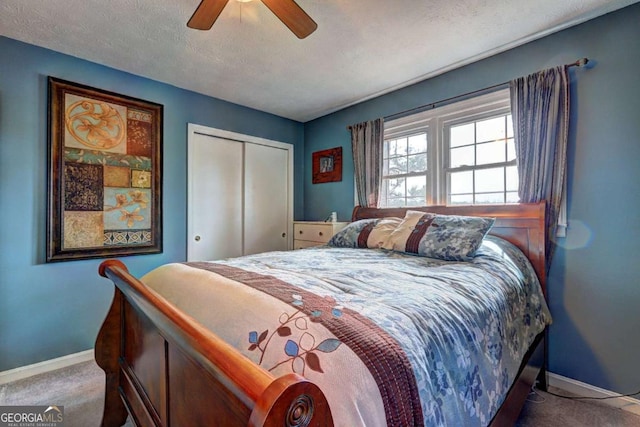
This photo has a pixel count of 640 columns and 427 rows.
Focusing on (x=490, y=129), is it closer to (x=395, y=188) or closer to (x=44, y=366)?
(x=395, y=188)

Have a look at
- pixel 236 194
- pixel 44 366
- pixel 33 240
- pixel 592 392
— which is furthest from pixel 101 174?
pixel 592 392

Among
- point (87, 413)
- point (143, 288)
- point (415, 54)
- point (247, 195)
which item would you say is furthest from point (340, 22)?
point (87, 413)

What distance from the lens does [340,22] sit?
6.63ft

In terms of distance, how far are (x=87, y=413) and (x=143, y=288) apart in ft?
4.10

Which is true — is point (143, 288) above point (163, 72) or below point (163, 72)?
below

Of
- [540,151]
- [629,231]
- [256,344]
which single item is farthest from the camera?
[540,151]

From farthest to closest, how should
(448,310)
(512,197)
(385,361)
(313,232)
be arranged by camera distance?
(313,232)
(512,197)
(448,310)
(385,361)

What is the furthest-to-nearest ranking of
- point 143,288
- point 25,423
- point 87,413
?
point 87,413 < point 25,423 < point 143,288

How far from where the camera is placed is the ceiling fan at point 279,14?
1.55m

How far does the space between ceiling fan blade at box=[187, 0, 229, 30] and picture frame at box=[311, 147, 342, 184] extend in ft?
7.31

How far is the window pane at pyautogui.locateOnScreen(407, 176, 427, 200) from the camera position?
2998 millimetres

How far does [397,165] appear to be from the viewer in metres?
3.25

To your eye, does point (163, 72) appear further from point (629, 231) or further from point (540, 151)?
Result: point (629, 231)

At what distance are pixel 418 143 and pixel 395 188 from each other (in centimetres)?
52
